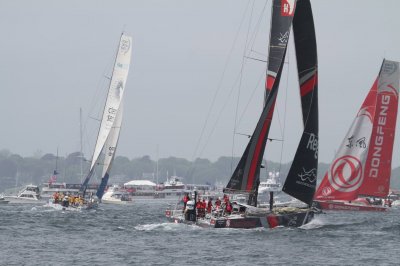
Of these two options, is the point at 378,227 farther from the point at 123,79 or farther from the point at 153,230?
the point at 123,79

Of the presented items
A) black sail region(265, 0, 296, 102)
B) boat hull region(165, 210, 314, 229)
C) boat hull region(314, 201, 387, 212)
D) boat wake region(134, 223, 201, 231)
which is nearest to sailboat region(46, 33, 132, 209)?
boat hull region(314, 201, 387, 212)

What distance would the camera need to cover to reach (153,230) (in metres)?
43.6

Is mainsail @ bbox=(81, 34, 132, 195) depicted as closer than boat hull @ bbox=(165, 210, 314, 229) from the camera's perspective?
No

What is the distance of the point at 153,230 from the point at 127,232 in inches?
50.2

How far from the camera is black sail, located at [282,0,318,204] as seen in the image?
43.5 m

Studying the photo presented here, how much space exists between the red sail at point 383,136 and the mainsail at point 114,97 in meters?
21.2

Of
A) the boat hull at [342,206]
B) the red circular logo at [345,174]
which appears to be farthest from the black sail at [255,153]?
the boat hull at [342,206]

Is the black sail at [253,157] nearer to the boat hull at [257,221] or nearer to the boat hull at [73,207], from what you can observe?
the boat hull at [257,221]

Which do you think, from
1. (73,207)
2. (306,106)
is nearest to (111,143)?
(73,207)

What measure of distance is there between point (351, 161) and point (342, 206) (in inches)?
167

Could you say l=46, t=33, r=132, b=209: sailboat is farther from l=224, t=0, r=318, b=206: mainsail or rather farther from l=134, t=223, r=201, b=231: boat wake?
l=224, t=0, r=318, b=206: mainsail

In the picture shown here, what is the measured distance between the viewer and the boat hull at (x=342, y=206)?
65500 mm

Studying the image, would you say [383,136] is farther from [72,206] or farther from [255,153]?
[255,153]

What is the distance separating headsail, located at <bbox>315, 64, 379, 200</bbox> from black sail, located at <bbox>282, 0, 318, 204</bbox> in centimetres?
2130
